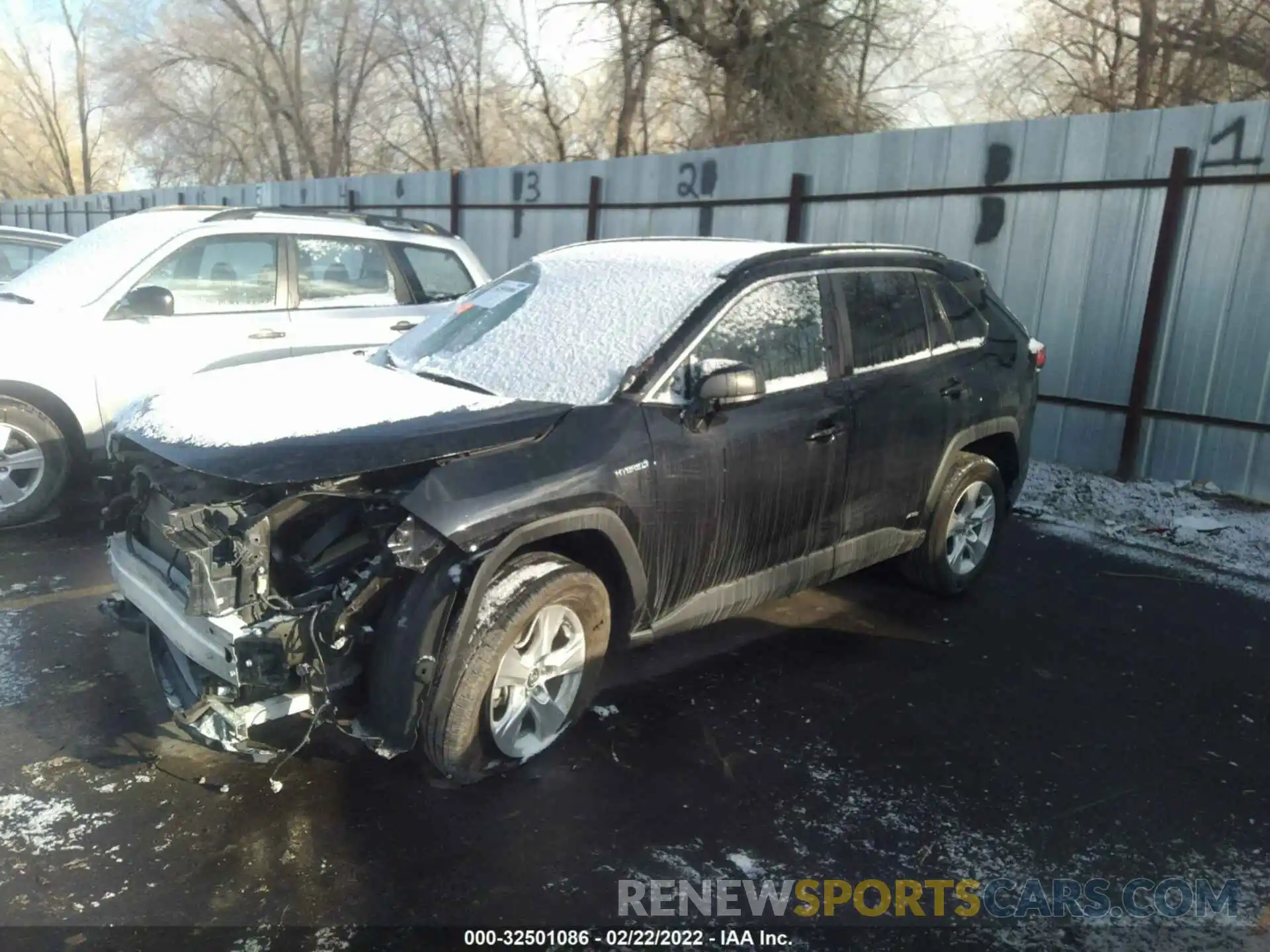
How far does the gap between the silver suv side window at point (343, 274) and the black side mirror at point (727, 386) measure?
4.06 m

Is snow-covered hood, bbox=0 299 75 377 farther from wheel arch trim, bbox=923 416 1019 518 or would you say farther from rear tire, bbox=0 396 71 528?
wheel arch trim, bbox=923 416 1019 518

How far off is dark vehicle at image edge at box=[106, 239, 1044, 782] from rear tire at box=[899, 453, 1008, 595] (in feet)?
0.09

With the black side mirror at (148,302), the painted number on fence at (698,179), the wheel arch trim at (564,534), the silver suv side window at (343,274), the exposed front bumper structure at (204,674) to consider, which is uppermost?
the painted number on fence at (698,179)

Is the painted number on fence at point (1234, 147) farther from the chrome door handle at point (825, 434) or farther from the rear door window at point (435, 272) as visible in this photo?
the rear door window at point (435, 272)

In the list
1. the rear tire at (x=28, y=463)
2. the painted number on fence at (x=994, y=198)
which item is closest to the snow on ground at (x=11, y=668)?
the rear tire at (x=28, y=463)

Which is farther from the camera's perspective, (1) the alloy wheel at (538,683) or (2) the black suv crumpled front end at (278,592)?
(1) the alloy wheel at (538,683)

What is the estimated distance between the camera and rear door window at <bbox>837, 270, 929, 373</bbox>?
446 centimetres

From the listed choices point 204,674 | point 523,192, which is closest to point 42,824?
point 204,674

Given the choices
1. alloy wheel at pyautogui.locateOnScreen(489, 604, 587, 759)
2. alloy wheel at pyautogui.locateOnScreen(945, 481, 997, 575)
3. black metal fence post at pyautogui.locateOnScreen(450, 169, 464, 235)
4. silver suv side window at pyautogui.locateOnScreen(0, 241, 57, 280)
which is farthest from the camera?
black metal fence post at pyautogui.locateOnScreen(450, 169, 464, 235)

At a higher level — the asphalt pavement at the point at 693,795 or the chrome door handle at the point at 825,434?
the chrome door handle at the point at 825,434

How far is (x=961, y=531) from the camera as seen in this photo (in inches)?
208

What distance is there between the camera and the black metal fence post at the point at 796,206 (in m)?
9.40

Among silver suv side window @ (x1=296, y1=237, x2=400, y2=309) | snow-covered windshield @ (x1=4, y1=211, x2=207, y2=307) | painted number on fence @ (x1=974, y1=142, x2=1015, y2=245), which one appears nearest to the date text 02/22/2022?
snow-covered windshield @ (x1=4, y1=211, x2=207, y2=307)

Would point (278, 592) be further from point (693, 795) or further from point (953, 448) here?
point (953, 448)
